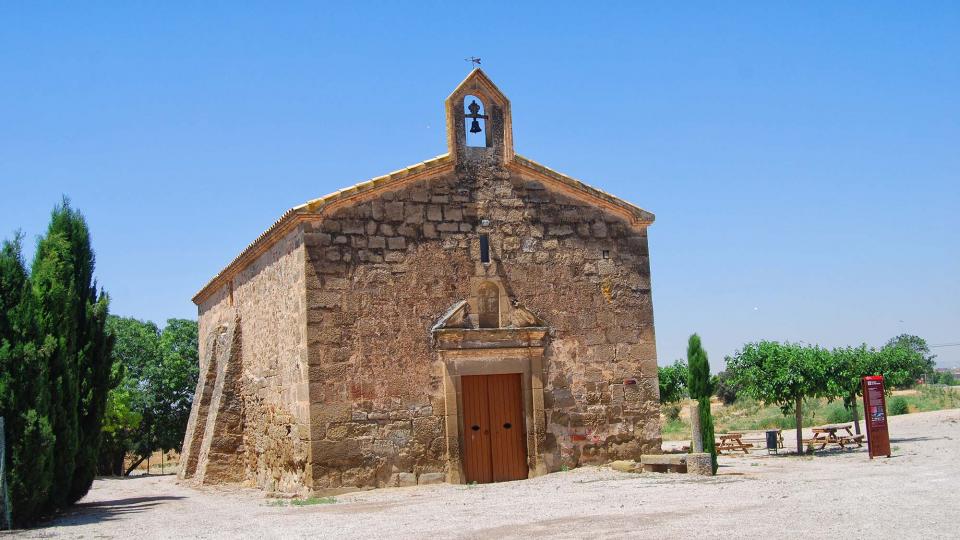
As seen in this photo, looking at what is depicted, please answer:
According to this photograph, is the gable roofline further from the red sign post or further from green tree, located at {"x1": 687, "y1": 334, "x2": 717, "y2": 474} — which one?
the red sign post

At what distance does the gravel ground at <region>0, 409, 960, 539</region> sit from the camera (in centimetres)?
818

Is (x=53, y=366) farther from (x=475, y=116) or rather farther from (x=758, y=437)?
(x=758, y=437)

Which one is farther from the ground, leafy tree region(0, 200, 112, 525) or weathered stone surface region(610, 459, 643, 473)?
leafy tree region(0, 200, 112, 525)

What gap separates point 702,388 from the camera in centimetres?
1316

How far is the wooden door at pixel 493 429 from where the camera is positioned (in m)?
13.5

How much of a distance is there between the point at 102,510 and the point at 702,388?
9.19 meters

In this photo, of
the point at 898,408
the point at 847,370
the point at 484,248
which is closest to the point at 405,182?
the point at 484,248

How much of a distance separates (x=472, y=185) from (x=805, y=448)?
485 inches

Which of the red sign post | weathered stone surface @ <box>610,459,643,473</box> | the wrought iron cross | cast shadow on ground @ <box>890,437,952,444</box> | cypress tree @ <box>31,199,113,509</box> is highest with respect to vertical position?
the wrought iron cross

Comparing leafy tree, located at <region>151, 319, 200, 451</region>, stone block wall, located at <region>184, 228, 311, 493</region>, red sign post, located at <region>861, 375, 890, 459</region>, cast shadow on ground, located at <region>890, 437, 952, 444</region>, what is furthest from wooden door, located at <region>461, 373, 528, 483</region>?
leafy tree, located at <region>151, 319, 200, 451</region>

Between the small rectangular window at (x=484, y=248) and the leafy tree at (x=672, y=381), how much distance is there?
14802 millimetres

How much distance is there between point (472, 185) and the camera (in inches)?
552

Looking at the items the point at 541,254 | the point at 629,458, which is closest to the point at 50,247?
the point at 541,254

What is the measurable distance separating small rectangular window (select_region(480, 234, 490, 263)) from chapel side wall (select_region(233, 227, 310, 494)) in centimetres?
290
